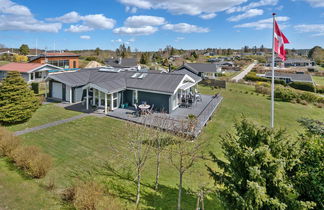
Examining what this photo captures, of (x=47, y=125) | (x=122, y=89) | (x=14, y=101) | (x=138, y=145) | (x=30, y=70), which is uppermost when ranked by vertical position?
(x=30, y=70)

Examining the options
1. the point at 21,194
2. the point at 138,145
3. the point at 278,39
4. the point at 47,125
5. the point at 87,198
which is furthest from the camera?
the point at 47,125

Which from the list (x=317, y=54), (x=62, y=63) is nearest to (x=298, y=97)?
(x=62, y=63)

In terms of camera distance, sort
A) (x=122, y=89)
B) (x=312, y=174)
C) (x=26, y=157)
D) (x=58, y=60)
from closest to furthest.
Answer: (x=312, y=174), (x=26, y=157), (x=122, y=89), (x=58, y=60)

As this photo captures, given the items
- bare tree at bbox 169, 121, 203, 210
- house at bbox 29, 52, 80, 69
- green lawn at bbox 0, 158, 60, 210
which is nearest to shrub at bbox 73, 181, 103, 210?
green lawn at bbox 0, 158, 60, 210

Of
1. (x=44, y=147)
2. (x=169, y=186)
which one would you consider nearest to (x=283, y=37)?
(x=169, y=186)

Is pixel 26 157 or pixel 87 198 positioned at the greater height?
pixel 26 157

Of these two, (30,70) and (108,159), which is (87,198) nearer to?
(108,159)

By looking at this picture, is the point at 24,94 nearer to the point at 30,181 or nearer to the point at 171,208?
the point at 30,181
